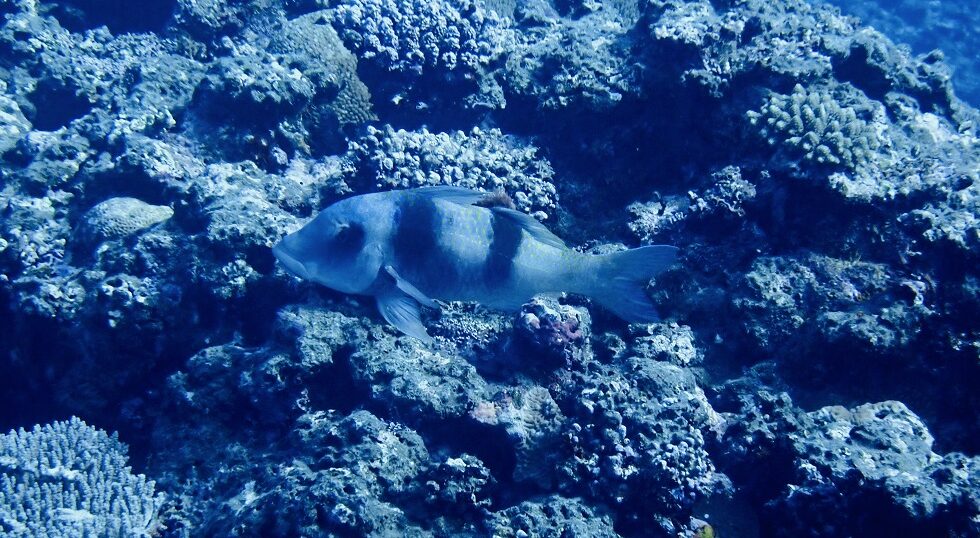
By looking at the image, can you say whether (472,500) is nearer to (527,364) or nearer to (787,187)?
(527,364)

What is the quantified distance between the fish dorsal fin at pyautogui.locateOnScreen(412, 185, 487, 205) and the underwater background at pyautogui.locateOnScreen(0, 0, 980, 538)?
107cm

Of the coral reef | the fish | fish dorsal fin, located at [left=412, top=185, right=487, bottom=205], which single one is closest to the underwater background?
the coral reef

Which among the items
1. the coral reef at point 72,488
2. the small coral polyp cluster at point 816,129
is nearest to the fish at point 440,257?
the coral reef at point 72,488

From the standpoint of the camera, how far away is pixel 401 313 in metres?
3.41

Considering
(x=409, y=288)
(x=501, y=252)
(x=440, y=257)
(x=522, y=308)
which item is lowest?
(x=522, y=308)

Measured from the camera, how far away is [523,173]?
17.4 feet

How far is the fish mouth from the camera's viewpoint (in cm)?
330

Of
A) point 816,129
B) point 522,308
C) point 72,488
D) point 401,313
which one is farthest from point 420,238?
point 816,129

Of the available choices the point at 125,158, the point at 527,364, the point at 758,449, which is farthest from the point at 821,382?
the point at 125,158

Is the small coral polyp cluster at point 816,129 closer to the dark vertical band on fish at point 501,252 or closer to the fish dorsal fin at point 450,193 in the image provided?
the dark vertical band on fish at point 501,252

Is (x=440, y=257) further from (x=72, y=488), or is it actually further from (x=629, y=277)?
(x=72, y=488)

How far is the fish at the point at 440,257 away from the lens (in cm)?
335

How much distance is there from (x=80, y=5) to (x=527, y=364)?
9.29 metres

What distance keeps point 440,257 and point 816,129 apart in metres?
3.66
